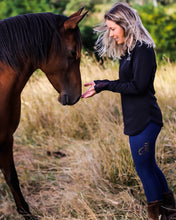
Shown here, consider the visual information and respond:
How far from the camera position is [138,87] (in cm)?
170

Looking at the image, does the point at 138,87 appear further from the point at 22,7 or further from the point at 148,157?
the point at 22,7

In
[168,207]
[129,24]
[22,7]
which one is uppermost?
[129,24]

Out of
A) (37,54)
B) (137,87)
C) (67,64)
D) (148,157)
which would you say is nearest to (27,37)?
(37,54)

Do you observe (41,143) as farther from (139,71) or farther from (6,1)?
(6,1)

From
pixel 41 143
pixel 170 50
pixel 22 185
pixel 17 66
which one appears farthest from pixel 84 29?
pixel 17 66

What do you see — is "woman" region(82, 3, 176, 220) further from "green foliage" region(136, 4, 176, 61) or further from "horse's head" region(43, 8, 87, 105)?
"green foliage" region(136, 4, 176, 61)

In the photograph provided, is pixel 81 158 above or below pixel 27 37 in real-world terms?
below

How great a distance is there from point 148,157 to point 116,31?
85 centimetres

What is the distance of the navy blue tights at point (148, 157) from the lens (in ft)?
5.86

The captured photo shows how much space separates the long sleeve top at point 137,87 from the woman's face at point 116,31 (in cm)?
12

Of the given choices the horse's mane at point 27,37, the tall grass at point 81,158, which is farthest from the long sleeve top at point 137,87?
the tall grass at point 81,158

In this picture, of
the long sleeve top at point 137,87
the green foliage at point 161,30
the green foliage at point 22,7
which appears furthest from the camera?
the green foliage at point 22,7

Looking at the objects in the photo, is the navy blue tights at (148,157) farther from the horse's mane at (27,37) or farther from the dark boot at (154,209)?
the horse's mane at (27,37)

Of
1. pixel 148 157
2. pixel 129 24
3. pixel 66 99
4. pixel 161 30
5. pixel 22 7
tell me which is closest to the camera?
pixel 129 24
